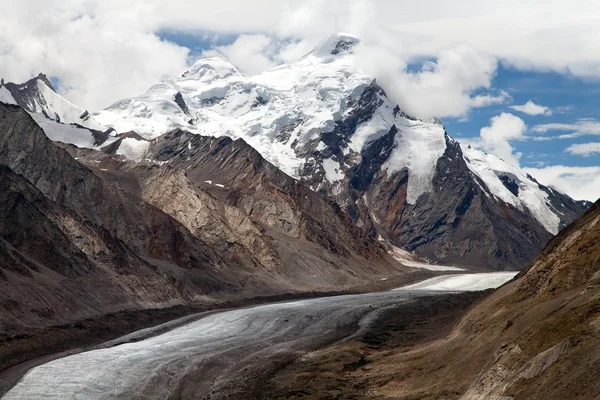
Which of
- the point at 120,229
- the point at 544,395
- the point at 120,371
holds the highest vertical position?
the point at 120,229

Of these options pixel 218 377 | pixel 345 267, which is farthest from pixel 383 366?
pixel 345 267

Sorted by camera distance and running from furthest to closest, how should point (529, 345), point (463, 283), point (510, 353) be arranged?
1. point (463, 283)
2. point (510, 353)
3. point (529, 345)

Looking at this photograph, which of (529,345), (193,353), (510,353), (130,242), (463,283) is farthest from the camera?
(463,283)

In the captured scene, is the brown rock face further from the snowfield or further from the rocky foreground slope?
the rocky foreground slope

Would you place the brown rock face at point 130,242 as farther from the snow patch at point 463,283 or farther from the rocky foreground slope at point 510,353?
the rocky foreground slope at point 510,353

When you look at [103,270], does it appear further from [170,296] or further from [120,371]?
[120,371]

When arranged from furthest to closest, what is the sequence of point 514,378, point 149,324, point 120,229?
point 120,229 → point 149,324 → point 514,378

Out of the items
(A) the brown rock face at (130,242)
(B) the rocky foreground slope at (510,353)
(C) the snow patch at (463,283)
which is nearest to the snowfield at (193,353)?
(B) the rocky foreground slope at (510,353)

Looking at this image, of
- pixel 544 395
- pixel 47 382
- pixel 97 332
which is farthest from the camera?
pixel 97 332

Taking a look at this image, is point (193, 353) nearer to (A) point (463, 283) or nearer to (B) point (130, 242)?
(B) point (130, 242)

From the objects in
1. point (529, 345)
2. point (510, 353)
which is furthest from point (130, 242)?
point (529, 345)
